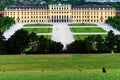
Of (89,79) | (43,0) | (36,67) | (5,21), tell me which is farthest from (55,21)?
(89,79)

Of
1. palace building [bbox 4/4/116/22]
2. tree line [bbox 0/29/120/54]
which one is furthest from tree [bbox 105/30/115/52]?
palace building [bbox 4/4/116/22]

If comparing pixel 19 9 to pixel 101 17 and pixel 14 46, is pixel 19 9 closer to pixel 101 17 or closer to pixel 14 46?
pixel 101 17

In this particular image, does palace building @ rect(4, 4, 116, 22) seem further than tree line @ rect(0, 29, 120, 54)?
Yes

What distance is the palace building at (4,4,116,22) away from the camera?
7031cm

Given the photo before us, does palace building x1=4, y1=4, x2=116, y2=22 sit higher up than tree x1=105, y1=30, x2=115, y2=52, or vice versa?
tree x1=105, y1=30, x2=115, y2=52

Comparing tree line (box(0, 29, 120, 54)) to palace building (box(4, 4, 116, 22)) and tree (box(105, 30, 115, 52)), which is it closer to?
tree (box(105, 30, 115, 52))

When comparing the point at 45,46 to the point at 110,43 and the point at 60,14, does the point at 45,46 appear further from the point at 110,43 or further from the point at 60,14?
the point at 60,14

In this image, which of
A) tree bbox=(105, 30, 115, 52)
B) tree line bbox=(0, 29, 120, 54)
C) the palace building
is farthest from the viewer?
the palace building

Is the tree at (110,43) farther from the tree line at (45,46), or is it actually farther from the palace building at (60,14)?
the palace building at (60,14)

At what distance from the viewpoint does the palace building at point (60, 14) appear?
70.3m

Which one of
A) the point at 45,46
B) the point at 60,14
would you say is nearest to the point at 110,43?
the point at 45,46

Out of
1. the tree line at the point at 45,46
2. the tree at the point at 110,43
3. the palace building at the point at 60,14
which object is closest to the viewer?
the tree line at the point at 45,46

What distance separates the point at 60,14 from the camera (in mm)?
71000

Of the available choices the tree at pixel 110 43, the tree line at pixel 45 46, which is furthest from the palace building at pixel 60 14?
the tree line at pixel 45 46
